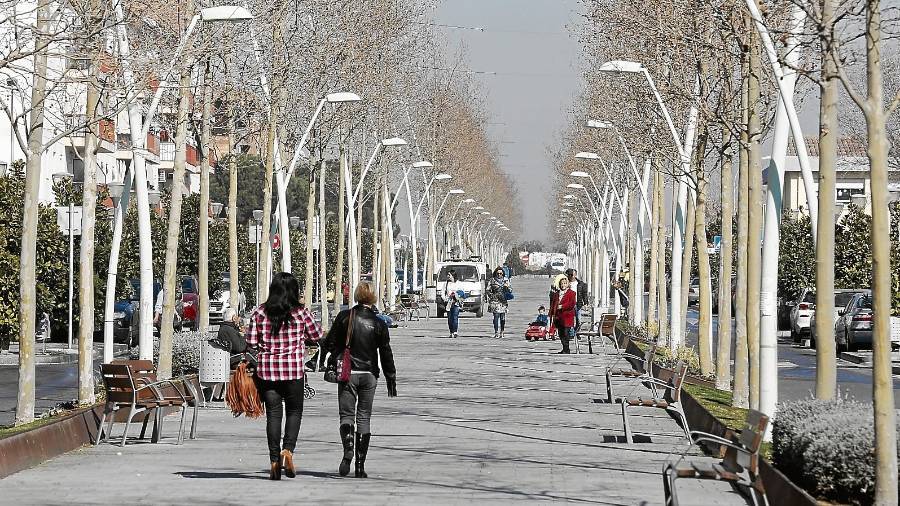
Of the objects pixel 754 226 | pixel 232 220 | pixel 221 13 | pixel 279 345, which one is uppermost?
pixel 221 13

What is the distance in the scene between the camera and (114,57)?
16969mm

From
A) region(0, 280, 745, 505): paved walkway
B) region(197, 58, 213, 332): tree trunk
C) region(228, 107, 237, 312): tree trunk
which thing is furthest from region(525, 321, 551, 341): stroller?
region(0, 280, 745, 505): paved walkway

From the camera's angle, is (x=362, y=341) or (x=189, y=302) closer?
(x=362, y=341)

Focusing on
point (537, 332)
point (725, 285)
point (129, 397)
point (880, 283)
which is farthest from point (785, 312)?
point (880, 283)

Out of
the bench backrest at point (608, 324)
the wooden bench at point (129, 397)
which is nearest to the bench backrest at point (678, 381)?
the wooden bench at point (129, 397)

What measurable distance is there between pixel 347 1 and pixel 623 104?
A: 23.4 ft

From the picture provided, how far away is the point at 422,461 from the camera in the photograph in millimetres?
16531

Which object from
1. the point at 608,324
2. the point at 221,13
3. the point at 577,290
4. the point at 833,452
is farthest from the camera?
the point at 577,290

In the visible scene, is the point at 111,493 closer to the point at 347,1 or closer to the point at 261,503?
the point at 261,503

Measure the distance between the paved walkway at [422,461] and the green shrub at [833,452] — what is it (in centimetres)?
80

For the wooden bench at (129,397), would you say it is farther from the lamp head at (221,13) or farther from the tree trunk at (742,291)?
the tree trunk at (742,291)

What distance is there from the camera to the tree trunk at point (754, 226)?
20.8 metres

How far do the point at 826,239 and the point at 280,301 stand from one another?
178 inches

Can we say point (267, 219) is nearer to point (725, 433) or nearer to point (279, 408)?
point (725, 433)
